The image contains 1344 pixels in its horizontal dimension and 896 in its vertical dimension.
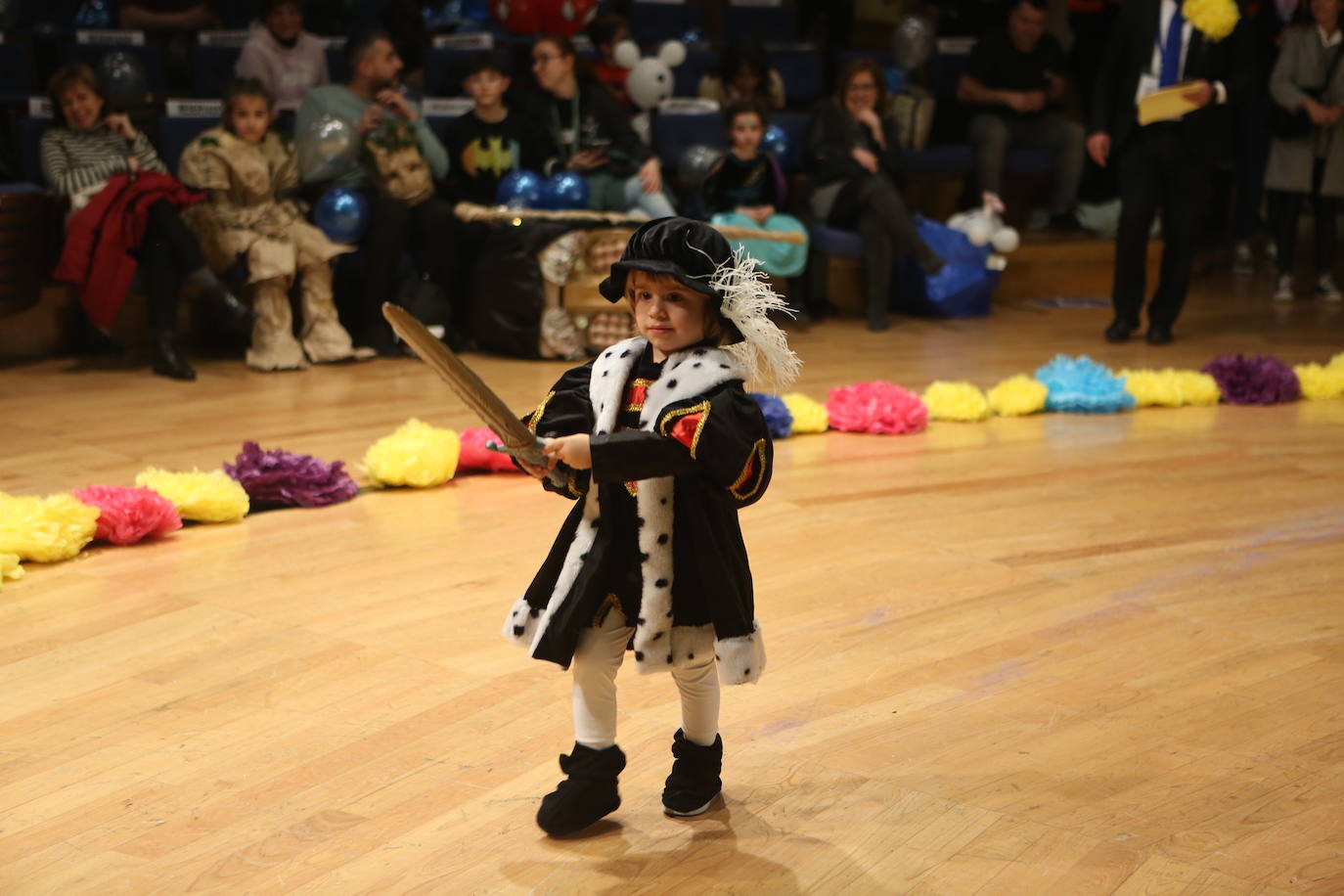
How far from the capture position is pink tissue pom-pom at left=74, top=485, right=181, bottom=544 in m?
3.66

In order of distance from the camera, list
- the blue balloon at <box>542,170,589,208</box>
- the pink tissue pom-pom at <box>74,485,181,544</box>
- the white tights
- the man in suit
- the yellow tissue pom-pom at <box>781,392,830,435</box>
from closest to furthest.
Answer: the white tights < the pink tissue pom-pom at <box>74,485,181,544</box> < the yellow tissue pom-pom at <box>781,392,830,435</box> < the man in suit < the blue balloon at <box>542,170,589,208</box>

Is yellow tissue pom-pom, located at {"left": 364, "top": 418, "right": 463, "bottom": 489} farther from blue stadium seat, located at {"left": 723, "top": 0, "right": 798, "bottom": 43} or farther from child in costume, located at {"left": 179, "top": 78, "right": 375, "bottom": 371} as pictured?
blue stadium seat, located at {"left": 723, "top": 0, "right": 798, "bottom": 43}

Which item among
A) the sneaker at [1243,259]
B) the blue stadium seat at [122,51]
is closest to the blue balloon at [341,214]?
the blue stadium seat at [122,51]

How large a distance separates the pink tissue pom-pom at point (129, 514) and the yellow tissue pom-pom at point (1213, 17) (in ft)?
14.8

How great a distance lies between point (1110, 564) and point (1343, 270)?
20.5 ft

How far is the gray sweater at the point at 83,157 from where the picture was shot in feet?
18.8

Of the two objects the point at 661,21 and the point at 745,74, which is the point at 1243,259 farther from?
the point at 661,21

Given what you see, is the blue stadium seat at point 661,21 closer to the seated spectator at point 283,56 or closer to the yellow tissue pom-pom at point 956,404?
the seated spectator at point 283,56

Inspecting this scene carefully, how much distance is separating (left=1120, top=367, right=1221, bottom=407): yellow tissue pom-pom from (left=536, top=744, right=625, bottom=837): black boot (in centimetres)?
364

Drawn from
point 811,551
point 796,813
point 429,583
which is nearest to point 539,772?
point 796,813

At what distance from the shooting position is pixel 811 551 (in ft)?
12.3

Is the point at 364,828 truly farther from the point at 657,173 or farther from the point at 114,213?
the point at 657,173

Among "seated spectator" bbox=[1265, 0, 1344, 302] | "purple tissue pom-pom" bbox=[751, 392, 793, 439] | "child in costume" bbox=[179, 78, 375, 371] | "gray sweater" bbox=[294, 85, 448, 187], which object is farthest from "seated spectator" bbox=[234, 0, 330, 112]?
"seated spectator" bbox=[1265, 0, 1344, 302]

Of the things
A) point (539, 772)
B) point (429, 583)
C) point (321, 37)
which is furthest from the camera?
point (321, 37)
